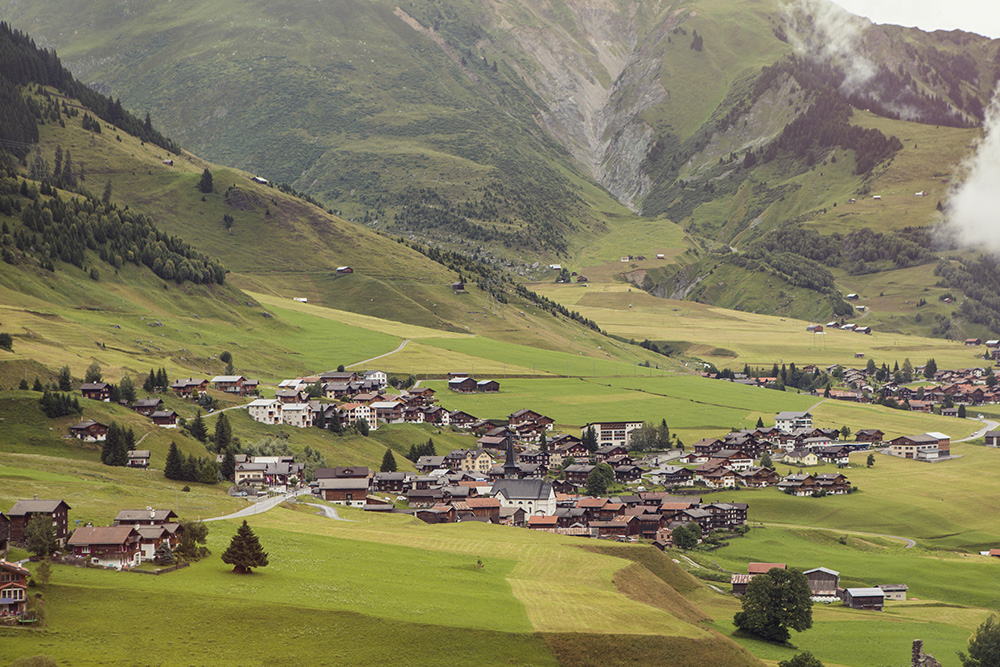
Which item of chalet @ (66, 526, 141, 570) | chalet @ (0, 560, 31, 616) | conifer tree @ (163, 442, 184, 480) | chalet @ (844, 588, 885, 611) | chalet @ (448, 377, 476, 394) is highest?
chalet @ (448, 377, 476, 394)

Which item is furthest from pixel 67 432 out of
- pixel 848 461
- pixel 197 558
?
pixel 848 461

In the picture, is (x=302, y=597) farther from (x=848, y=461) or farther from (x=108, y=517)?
(x=848, y=461)

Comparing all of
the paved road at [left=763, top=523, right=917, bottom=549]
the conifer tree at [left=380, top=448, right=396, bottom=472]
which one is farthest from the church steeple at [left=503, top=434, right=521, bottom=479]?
the paved road at [left=763, top=523, right=917, bottom=549]

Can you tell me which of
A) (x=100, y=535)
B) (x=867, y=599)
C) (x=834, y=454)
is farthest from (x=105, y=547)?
(x=834, y=454)

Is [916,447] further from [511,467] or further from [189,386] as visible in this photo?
[189,386]

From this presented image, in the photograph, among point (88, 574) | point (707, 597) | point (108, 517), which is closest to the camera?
point (88, 574)

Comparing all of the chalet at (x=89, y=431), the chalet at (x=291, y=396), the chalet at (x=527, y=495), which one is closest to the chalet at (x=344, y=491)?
the chalet at (x=527, y=495)

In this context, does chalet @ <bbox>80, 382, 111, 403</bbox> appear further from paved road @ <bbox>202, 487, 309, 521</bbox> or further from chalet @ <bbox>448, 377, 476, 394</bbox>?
chalet @ <bbox>448, 377, 476, 394</bbox>

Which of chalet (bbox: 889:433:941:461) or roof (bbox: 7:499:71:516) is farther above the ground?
chalet (bbox: 889:433:941:461)
